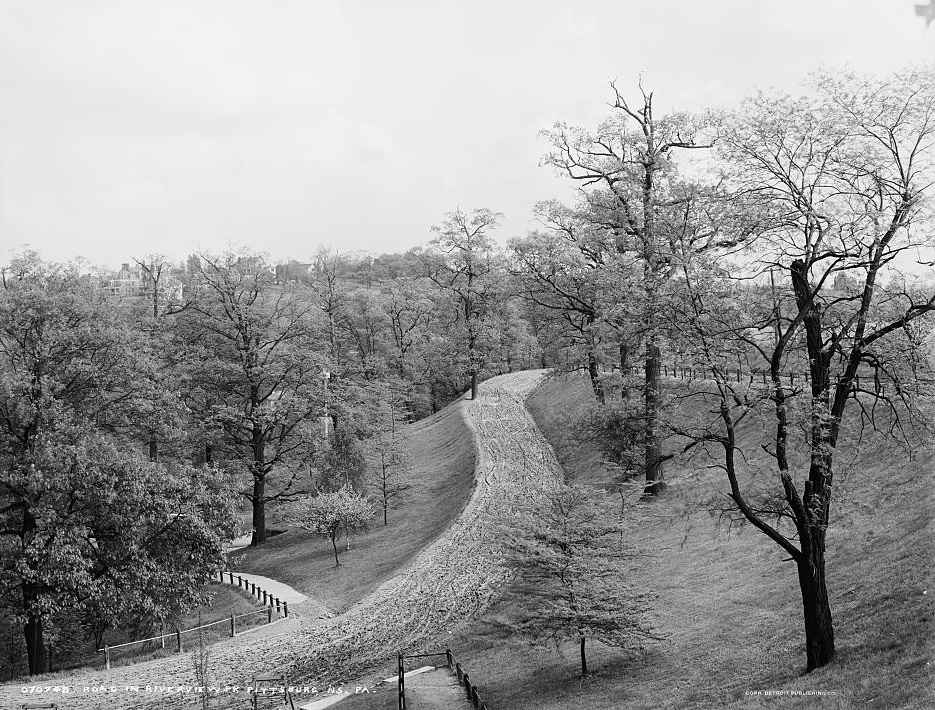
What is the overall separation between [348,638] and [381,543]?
10.0 m

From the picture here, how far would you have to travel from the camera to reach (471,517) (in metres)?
27.3

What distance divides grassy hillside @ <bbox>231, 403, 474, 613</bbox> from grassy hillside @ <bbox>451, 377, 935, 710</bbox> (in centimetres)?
745

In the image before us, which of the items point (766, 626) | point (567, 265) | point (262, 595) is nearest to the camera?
point (766, 626)

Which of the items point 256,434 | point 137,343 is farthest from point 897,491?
point 256,434

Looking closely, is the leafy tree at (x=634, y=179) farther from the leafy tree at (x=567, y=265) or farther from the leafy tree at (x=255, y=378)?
the leafy tree at (x=255, y=378)

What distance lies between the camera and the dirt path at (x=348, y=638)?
16641mm

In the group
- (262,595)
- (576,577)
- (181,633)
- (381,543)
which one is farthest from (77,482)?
(576,577)

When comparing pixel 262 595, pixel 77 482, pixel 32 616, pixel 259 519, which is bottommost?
pixel 262 595

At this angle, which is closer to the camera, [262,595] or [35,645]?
[35,645]

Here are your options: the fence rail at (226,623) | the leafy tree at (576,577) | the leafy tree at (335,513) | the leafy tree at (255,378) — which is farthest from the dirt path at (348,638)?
the leafy tree at (255,378)

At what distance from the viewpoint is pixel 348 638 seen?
19641mm

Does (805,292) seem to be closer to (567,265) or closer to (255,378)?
(567,265)

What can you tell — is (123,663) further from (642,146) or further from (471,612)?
(642,146)

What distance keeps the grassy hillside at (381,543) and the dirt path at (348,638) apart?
4.79 ft
